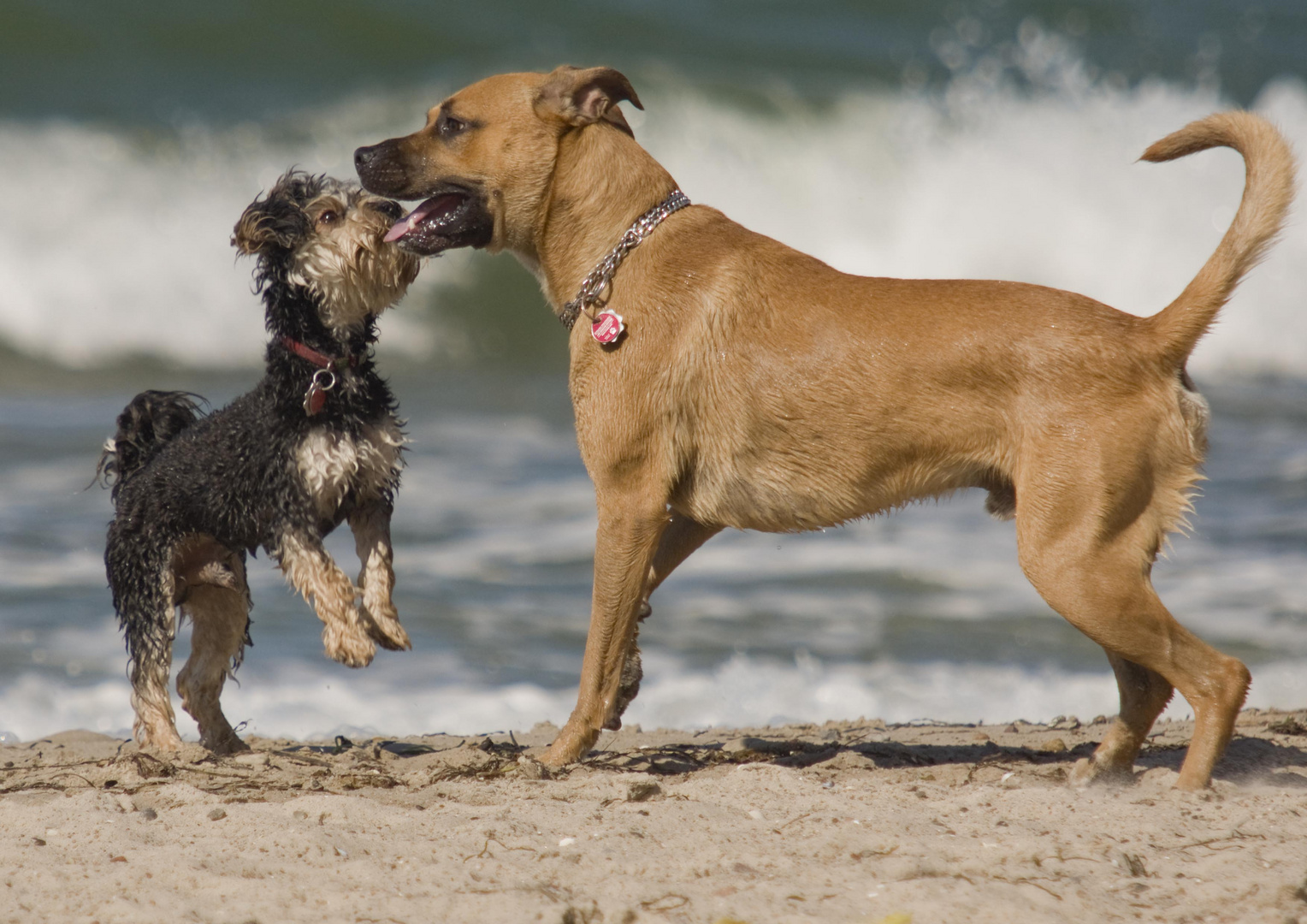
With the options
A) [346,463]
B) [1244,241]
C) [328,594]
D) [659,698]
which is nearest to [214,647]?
[328,594]

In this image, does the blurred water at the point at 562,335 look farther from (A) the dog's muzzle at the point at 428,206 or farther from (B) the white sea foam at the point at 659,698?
(A) the dog's muzzle at the point at 428,206

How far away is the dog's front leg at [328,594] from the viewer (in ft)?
16.5

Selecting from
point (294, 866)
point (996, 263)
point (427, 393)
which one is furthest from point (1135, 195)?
point (294, 866)

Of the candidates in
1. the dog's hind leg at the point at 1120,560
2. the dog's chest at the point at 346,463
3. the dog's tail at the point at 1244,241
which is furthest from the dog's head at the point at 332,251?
the dog's tail at the point at 1244,241

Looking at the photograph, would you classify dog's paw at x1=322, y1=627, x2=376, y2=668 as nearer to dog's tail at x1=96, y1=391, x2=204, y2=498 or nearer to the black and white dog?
the black and white dog

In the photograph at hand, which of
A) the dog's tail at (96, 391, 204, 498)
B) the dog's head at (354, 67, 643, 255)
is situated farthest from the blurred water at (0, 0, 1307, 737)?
the dog's head at (354, 67, 643, 255)

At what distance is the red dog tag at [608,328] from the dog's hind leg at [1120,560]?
1.48m

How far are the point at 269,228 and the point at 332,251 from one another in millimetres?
→ 262

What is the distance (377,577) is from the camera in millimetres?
5238

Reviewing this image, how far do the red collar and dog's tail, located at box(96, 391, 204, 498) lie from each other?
888mm

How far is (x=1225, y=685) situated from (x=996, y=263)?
12.8 meters

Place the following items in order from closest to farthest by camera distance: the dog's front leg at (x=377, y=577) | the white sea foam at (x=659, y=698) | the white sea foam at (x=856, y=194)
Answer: the dog's front leg at (x=377, y=577) → the white sea foam at (x=659, y=698) → the white sea foam at (x=856, y=194)

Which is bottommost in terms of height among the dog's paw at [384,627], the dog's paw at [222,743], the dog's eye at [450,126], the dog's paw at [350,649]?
the dog's paw at [222,743]

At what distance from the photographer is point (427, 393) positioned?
520 inches
